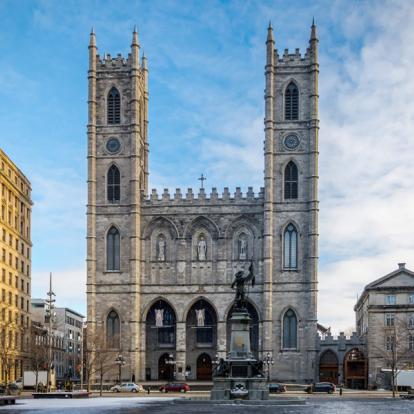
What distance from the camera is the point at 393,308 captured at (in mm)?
104438

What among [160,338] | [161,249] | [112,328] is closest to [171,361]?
[160,338]

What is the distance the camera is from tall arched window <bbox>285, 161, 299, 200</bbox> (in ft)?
343

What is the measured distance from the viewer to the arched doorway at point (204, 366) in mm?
106062

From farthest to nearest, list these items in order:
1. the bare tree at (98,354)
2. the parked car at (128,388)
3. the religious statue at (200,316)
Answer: the religious statue at (200,316)
the bare tree at (98,354)
the parked car at (128,388)

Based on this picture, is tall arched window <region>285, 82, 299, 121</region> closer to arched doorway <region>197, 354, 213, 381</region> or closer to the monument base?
arched doorway <region>197, 354, 213, 381</region>

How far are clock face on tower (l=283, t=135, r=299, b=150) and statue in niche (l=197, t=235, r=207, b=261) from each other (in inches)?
606

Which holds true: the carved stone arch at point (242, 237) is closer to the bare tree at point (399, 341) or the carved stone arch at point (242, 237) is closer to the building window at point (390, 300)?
the building window at point (390, 300)

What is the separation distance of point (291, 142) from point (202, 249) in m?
17.0

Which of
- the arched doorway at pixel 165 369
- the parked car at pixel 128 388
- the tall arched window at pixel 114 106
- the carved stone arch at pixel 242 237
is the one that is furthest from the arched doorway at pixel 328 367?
the tall arched window at pixel 114 106

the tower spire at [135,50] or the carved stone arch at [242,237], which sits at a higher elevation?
the tower spire at [135,50]

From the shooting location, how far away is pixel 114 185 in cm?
10769

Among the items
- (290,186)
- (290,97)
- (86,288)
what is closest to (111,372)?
(86,288)

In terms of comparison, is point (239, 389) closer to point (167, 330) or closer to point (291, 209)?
point (291, 209)

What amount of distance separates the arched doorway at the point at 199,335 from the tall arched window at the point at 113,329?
859 centimetres
